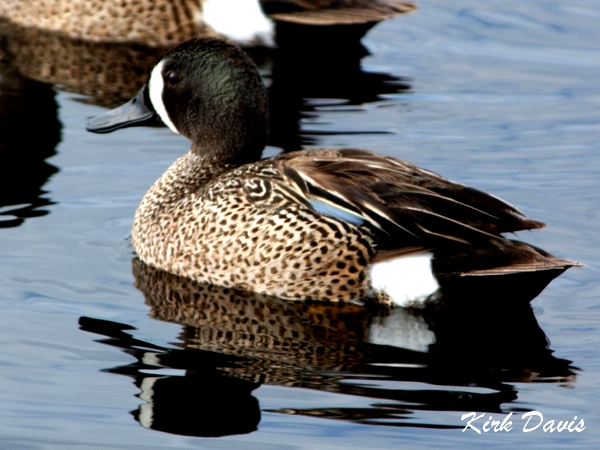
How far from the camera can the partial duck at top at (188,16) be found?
11.1 m

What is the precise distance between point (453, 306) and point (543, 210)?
5.24 feet

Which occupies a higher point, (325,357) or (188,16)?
(188,16)

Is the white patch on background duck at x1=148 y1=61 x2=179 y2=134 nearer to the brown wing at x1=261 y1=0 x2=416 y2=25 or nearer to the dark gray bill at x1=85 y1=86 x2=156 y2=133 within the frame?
the dark gray bill at x1=85 y1=86 x2=156 y2=133

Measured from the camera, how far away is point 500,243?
6246mm

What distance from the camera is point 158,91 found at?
24.8 feet

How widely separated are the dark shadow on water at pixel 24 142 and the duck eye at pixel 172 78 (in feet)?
3.71

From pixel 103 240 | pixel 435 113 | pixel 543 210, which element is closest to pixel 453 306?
pixel 543 210

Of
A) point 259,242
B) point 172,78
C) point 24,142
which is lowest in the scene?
point 24,142

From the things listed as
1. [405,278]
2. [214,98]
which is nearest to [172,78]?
[214,98]

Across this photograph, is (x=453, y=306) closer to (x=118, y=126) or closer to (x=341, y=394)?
(x=341, y=394)

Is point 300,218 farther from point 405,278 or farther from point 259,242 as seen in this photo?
point 405,278

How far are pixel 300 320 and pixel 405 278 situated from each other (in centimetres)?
58

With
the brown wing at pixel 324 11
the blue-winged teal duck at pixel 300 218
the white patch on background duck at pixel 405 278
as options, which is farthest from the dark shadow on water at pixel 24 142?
the white patch on background duck at pixel 405 278
